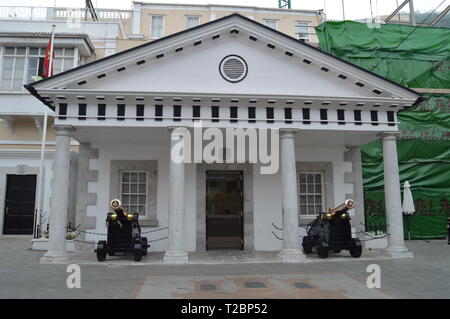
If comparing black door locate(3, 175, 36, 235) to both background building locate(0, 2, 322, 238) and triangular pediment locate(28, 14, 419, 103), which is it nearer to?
background building locate(0, 2, 322, 238)

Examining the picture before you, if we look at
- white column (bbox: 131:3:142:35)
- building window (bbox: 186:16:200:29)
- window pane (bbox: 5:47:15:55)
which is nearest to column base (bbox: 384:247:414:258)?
window pane (bbox: 5:47:15:55)

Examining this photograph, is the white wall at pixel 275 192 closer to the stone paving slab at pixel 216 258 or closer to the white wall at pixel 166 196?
the white wall at pixel 166 196

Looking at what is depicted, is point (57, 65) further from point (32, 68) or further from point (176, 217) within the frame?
point (176, 217)

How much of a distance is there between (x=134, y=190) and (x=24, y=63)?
954cm

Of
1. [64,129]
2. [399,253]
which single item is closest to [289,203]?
[399,253]

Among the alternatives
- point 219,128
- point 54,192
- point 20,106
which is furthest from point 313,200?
point 20,106

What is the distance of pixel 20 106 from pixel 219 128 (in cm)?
1076

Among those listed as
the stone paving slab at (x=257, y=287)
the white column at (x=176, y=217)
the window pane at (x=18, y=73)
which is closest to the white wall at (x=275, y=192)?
the white column at (x=176, y=217)

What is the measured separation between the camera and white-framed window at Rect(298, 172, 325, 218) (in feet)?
41.0

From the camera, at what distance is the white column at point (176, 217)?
9234mm

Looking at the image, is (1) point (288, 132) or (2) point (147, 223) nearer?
(1) point (288, 132)

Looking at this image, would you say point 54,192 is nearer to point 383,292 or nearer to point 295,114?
point 295,114

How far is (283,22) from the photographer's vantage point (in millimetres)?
26484

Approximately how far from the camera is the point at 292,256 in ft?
31.0
